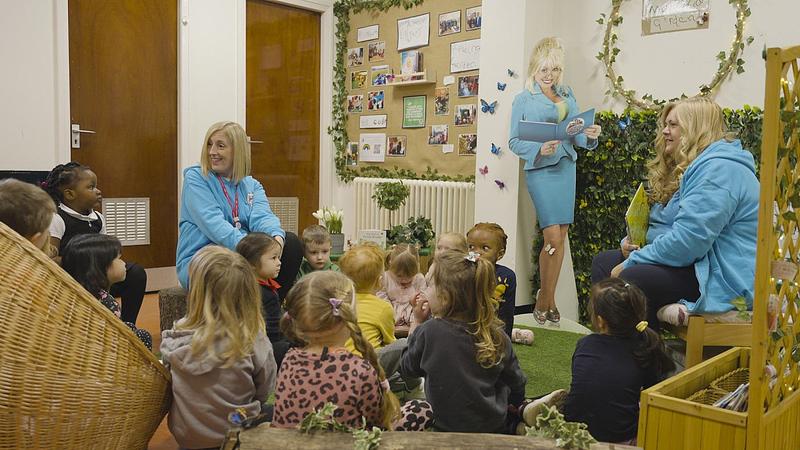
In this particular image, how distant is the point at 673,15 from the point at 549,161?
109 centimetres

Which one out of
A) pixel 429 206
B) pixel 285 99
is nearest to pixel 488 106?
pixel 429 206

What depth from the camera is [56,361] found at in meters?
1.70

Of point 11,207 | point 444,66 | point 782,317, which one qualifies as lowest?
point 782,317

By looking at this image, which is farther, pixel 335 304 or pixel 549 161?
pixel 549 161

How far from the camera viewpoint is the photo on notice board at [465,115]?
522 cm

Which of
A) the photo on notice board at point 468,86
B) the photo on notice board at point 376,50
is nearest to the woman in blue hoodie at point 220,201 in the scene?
the photo on notice board at point 468,86

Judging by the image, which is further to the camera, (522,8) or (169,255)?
(169,255)

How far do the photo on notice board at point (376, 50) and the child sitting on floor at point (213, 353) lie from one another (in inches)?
164

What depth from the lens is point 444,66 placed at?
5414 mm

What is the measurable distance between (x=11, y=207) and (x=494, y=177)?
3.03 metres

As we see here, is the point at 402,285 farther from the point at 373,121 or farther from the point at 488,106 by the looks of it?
the point at 373,121

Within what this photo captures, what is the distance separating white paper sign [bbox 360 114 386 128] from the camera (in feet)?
19.5

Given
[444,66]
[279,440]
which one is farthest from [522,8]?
[279,440]

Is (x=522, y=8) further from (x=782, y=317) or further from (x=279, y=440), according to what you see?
(x=279, y=440)
